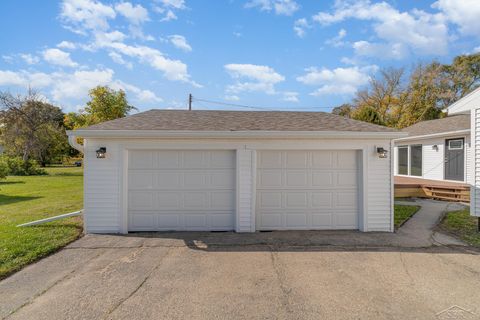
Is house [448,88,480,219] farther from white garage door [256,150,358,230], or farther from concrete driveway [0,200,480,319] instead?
white garage door [256,150,358,230]

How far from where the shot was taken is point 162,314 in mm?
2988

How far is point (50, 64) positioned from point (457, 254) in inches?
515

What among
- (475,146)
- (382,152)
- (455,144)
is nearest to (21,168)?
(382,152)

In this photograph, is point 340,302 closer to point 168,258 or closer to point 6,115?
point 168,258

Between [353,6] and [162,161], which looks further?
[353,6]

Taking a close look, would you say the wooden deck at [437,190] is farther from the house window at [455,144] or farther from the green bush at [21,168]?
the green bush at [21,168]

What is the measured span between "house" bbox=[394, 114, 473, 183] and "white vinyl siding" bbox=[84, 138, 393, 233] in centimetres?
537

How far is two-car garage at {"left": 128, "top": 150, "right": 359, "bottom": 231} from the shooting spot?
20.4 ft

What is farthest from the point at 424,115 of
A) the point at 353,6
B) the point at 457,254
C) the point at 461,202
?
the point at 457,254

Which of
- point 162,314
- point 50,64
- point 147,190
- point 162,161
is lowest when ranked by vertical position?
point 162,314

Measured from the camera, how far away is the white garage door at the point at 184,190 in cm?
622

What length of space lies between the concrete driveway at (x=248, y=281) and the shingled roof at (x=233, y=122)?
2544 millimetres

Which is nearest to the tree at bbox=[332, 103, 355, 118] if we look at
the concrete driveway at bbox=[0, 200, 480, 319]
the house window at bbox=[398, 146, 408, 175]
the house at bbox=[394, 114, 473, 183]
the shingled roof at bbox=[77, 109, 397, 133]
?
the house window at bbox=[398, 146, 408, 175]

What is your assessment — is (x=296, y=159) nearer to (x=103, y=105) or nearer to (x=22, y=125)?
(x=103, y=105)
